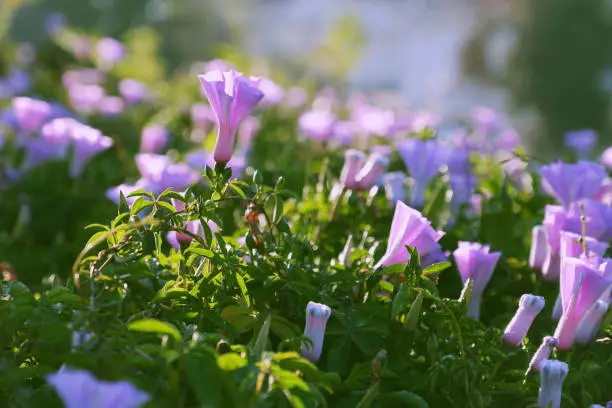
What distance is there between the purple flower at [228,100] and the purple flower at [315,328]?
0.30 meters

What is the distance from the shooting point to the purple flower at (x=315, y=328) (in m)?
1.10

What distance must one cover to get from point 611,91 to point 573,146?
31.3 ft

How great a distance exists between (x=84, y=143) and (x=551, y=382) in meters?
1.40

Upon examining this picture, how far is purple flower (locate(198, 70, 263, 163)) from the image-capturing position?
1.25 m

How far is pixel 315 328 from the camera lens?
1118 millimetres

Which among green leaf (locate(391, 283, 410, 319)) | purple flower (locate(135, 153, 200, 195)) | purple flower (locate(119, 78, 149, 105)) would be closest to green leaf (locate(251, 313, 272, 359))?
green leaf (locate(391, 283, 410, 319))

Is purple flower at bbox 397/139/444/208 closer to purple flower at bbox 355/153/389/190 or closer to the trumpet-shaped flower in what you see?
purple flower at bbox 355/153/389/190

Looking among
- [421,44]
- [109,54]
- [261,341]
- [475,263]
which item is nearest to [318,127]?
[475,263]

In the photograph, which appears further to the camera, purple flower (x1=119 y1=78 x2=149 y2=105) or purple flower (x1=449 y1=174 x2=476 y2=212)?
purple flower (x1=119 y1=78 x2=149 y2=105)

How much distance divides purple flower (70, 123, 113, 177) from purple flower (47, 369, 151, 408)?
1.09m

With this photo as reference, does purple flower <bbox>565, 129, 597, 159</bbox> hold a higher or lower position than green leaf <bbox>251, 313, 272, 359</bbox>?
lower

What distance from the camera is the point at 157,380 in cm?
91

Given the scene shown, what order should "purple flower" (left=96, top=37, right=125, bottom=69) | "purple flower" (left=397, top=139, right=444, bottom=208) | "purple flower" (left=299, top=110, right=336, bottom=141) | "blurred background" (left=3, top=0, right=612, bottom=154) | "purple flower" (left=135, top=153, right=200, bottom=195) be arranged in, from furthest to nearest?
"blurred background" (left=3, top=0, right=612, bottom=154) → "purple flower" (left=96, top=37, right=125, bottom=69) → "purple flower" (left=299, top=110, right=336, bottom=141) → "purple flower" (left=397, top=139, right=444, bottom=208) → "purple flower" (left=135, top=153, right=200, bottom=195)

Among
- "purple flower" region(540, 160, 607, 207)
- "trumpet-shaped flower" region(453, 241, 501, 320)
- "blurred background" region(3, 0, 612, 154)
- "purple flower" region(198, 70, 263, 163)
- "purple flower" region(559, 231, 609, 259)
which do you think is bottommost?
"blurred background" region(3, 0, 612, 154)
